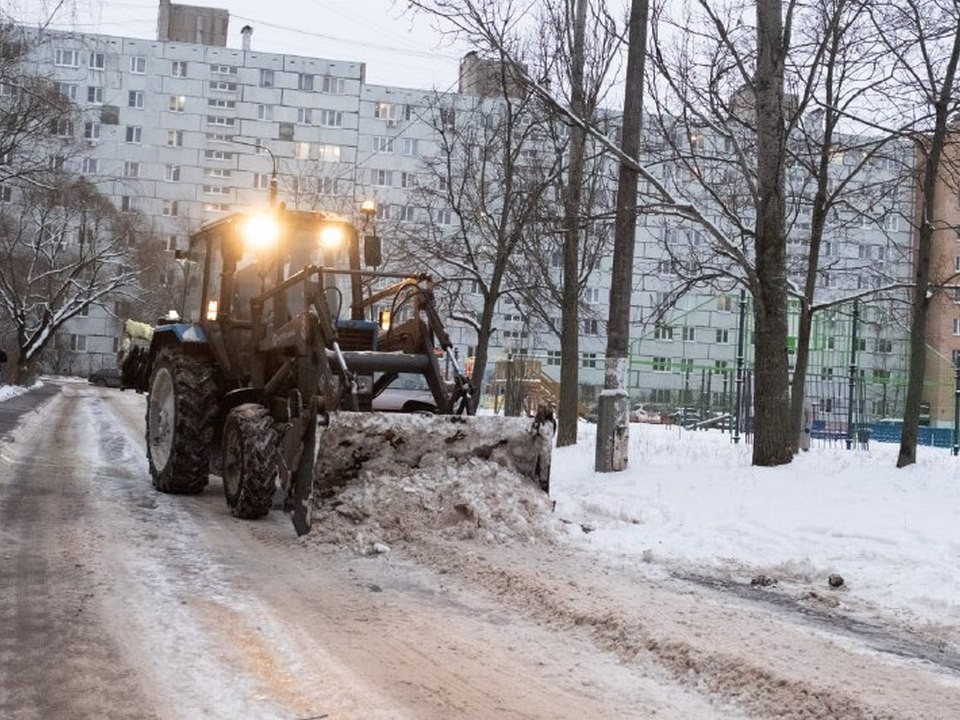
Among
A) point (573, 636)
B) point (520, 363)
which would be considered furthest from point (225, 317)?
point (520, 363)

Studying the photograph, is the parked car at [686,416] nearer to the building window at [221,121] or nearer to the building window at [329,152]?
the building window at [329,152]

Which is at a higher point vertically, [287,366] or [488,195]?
[488,195]

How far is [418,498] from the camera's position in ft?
23.7

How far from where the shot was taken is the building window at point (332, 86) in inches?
2495

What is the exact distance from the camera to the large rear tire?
908 centimetres

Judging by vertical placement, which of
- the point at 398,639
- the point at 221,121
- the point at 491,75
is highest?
the point at 221,121

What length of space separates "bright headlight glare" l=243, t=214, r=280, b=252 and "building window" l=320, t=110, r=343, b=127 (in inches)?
2215

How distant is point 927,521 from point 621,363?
4.35 metres

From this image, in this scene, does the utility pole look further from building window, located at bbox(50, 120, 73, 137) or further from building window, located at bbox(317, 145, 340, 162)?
building window, located at bbox(317, 145, 340, 162)

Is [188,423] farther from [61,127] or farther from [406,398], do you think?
[61,127]

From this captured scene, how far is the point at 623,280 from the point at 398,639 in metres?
8.02

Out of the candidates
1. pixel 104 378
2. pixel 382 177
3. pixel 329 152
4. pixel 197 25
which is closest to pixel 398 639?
pixel 104 378

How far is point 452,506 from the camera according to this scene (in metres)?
7.24

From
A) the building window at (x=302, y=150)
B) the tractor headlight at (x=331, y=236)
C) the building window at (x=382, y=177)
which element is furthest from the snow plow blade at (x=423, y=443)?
the building window at (x=302, y=150)
